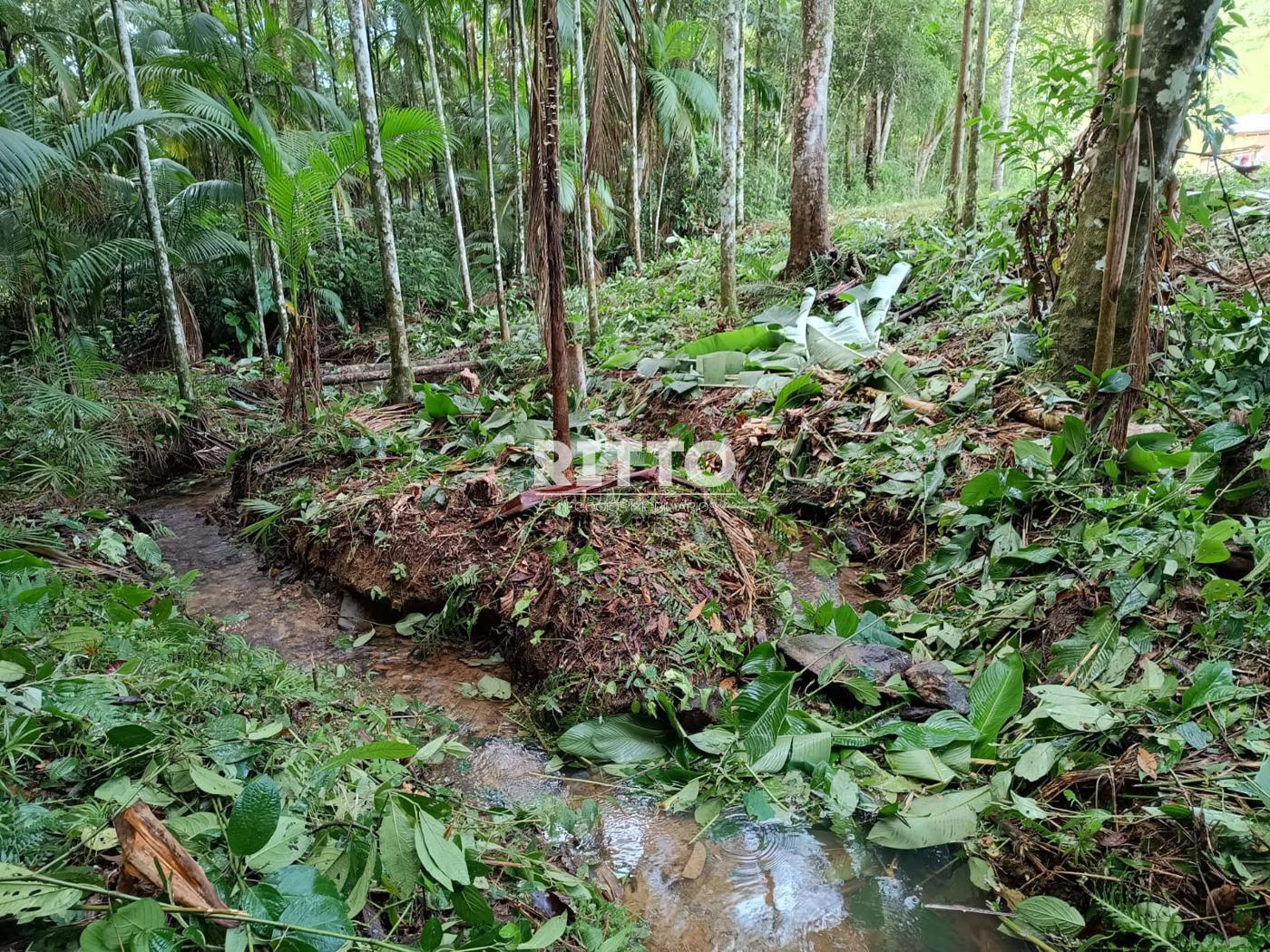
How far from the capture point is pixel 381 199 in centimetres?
577

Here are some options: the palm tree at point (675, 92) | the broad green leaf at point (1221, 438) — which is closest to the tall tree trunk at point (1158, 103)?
the broad green leaf at point (1221, 438)

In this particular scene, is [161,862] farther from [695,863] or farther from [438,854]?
[695,863]

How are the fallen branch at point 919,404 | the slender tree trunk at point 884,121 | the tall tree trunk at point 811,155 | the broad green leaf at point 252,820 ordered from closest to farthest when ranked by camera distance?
1. the broad green leaf at point 252,820
2. the fallen branch at point 919,404
3. the tall tree trunk at point 811,155
4. the slender tree trunk at point 884,121

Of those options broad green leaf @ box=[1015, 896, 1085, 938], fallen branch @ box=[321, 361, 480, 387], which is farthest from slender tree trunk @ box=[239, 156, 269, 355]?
broad green leaf @ box=[1015, 896, 1085, 938]

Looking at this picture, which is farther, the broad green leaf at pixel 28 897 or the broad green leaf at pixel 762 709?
the broad green leaf at pixel 762 709

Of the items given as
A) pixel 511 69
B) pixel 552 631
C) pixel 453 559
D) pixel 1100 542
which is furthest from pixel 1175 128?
pixel 511 69

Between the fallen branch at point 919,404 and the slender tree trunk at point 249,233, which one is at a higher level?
the slender tree trunk at point 249,233

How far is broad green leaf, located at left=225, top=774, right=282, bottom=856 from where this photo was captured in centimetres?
161

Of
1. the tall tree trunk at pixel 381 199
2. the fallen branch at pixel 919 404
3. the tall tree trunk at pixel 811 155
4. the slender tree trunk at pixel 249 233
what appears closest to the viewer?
the fallen branch at pixel 919 404

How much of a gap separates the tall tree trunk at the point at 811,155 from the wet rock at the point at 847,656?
541 centimetres

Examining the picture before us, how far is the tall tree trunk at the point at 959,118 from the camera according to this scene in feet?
25.7

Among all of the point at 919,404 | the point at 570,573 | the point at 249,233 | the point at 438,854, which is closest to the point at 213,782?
the point at 438,854

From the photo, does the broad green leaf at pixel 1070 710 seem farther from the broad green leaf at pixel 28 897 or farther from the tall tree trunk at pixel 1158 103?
the broad green leaf at pixel 28 897

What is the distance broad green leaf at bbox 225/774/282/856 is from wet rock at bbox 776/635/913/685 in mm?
2261
